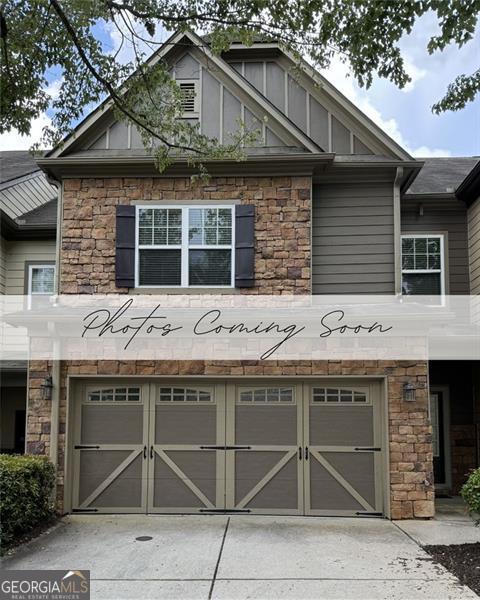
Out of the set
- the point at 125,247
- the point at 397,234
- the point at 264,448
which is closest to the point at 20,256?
the point at 125,247

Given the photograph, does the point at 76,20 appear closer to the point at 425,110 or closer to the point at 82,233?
the point at 82,233

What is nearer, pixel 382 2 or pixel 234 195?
pixel 382 2

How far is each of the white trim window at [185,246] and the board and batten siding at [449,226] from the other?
4137mm

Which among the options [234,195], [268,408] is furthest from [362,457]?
[234,195]

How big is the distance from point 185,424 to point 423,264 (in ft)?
18.4

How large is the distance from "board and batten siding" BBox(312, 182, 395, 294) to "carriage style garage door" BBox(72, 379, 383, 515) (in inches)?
63.2

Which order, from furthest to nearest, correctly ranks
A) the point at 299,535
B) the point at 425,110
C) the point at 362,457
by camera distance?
the point at 362,457, the point at 425,110, the point at 299,535

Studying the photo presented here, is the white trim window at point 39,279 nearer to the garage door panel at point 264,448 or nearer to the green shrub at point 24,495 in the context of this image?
the green shrub at point 24,495

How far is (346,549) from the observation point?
7.32 m

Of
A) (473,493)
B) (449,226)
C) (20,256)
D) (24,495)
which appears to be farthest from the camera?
(20,256)

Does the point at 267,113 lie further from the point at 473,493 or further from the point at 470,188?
the point at 473,493

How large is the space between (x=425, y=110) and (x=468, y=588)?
237 inches

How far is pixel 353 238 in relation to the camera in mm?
10141

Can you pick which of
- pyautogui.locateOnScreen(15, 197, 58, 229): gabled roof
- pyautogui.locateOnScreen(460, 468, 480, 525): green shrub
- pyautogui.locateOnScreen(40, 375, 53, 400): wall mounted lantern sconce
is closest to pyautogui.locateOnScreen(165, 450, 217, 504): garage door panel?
pyautogui.locateOnScreen(40, 375, 53, 400): wall mounted lantern sconce
